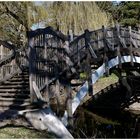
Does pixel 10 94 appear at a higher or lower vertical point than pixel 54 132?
higher

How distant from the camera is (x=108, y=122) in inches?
816

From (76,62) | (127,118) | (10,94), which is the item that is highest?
(76,62)

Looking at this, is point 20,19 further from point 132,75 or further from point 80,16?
point 132,75

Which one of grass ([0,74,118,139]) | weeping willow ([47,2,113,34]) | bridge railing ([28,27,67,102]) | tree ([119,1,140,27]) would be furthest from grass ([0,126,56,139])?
tree ([119,1,140,27])

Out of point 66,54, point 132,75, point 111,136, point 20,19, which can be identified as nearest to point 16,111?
point 66,54

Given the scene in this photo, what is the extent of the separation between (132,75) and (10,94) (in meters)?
10.7

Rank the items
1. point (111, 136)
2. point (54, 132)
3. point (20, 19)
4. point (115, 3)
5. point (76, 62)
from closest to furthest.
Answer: point (54, 132) < point (76, 62) < point (111, 136) < point (20, 19) < point (115, 3)

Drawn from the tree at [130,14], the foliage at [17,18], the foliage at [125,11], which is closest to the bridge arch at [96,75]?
the foliage at [17,18]

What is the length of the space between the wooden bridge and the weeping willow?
34.5ft

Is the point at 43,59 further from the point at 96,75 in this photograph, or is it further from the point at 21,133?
the point at 21,133

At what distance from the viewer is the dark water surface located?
1731 cm

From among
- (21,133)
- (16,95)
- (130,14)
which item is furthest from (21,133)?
(130,14)

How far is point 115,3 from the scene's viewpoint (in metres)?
45.3

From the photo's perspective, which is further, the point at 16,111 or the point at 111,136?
the point at 111,136
